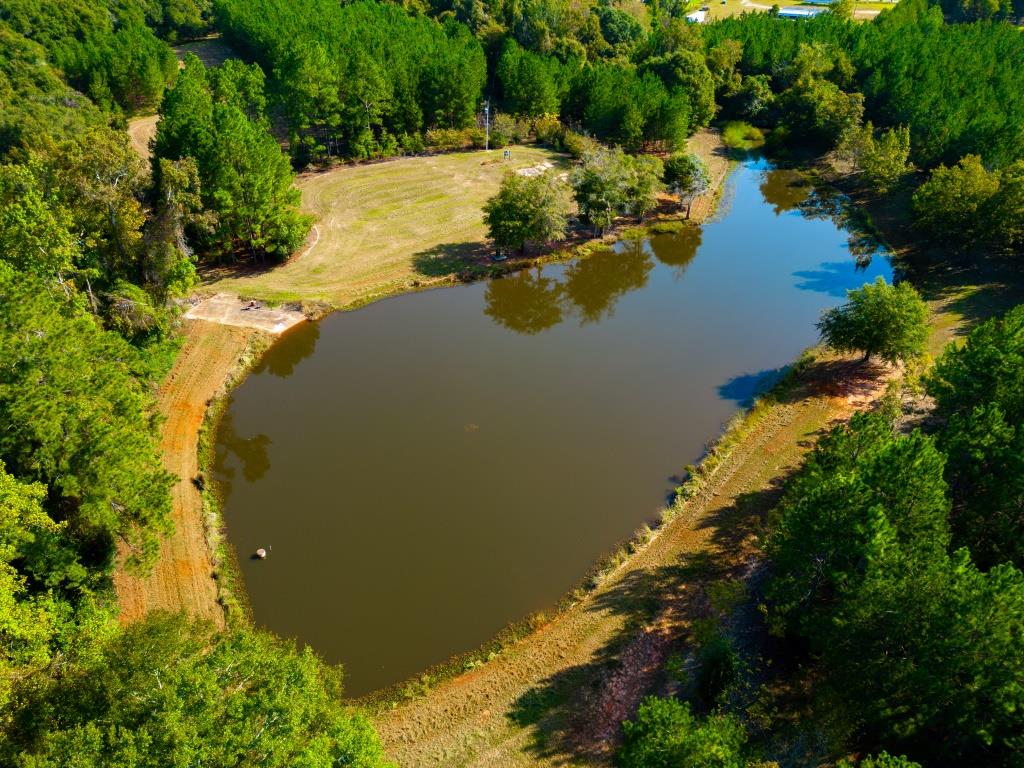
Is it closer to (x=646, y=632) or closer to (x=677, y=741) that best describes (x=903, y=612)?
(x=677, y=741)

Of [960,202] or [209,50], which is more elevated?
[209,50]

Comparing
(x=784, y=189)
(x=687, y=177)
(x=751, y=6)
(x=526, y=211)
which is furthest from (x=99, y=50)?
(x=751, y=6)

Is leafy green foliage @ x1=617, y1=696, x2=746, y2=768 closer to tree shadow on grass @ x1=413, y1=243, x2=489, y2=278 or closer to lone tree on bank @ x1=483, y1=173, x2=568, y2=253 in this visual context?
tree shadow on grass @ x1=413, y1=243, x2=489, y2=278

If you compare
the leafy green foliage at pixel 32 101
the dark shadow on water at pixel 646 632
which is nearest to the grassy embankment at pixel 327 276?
the dark shadow on water at pixel 646 632

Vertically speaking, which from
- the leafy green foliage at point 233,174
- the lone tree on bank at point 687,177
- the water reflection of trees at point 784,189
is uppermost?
the leafy green foliage at point 233,174

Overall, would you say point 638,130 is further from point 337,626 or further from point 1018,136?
point 337,626

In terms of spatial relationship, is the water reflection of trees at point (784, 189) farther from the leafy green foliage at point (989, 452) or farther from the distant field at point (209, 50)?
the distant field at point (209, 50)
